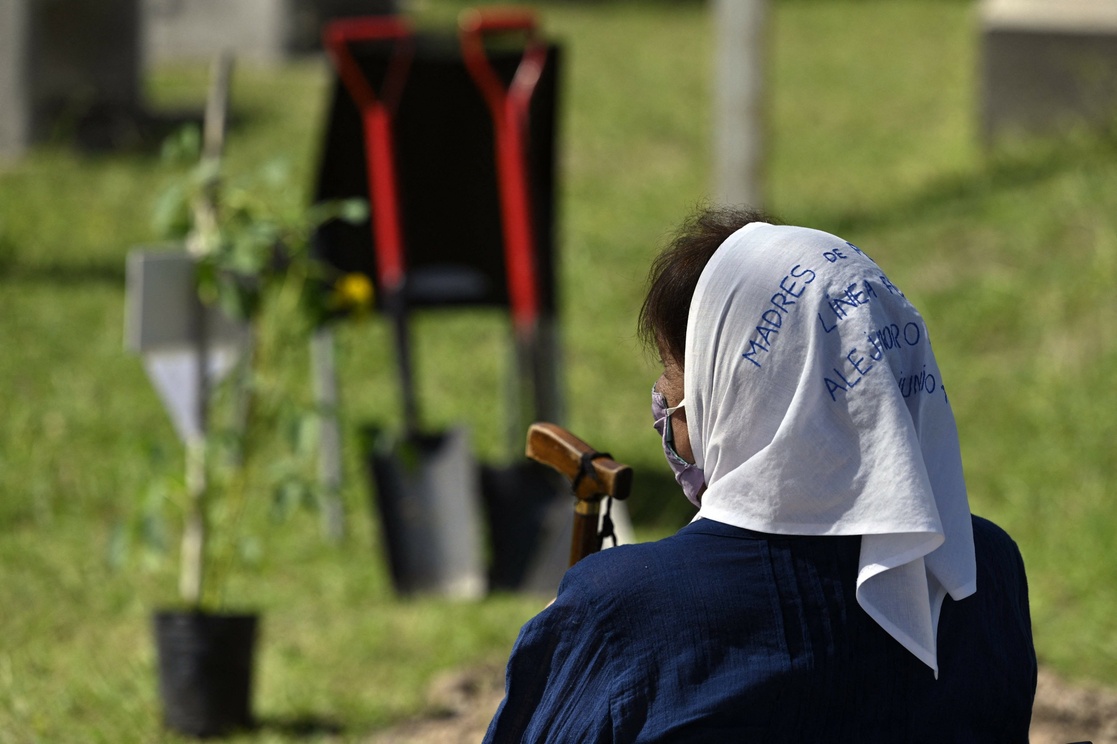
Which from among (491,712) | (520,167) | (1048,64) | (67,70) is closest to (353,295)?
(491,712)

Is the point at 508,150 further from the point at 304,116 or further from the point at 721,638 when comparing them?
the point at 304,116

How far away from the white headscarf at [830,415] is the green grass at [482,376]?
32 cm

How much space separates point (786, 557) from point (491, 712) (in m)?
2.17

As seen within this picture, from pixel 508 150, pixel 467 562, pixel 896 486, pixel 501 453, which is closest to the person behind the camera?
pixel 896 486

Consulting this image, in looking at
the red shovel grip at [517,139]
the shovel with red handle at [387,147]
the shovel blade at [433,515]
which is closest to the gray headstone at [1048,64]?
the red shovel grip at [517,139]

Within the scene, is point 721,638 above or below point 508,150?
below

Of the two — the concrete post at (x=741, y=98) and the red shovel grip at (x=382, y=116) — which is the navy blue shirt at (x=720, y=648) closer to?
the red shovel grip at (x=382, y=116)

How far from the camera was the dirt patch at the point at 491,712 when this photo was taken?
10.8 ft

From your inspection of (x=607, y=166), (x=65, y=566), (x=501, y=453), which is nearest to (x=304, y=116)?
(x=607, y=166)

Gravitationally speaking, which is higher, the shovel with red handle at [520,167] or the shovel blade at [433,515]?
the shovel with red handle at [520,167]

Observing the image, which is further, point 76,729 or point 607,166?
point 607,166

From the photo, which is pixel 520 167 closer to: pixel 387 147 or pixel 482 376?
pixel 387 147

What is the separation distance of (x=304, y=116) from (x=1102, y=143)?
5706mm

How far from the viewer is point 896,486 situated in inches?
57.8
